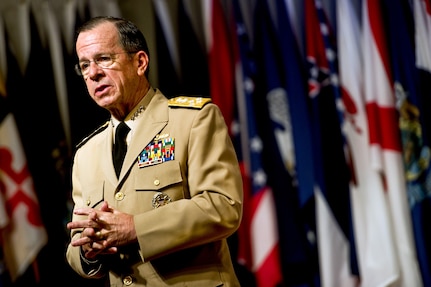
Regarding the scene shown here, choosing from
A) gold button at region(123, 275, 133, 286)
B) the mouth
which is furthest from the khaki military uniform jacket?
the mouth

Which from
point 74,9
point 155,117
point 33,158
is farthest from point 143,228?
point 74,9

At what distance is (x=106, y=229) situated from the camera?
140 cm

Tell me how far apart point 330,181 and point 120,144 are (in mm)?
1942

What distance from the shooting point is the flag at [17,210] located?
3.40 m

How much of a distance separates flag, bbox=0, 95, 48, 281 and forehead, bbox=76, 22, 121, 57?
1999 mm

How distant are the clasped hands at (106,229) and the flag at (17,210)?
2.09 metres

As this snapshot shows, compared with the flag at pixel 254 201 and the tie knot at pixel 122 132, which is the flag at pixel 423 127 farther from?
the tie knot at pixel 122 132

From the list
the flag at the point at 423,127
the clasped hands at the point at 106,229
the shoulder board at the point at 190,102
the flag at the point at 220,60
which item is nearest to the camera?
the clasped hands at the point at 106,229

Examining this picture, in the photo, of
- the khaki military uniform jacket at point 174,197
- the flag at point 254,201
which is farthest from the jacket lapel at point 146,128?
the flag at point 254,201

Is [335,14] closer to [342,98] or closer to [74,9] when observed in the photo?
[342,98]

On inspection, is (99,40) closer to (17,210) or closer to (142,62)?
(142,62)

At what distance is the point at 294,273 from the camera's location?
338cm

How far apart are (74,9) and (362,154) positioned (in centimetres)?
181

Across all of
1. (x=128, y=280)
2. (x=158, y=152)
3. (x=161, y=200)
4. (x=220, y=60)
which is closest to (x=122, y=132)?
(x=158, y=152)
